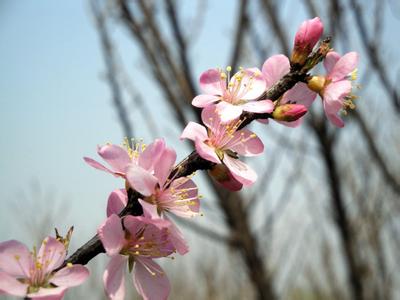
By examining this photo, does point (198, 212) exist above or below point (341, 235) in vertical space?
above

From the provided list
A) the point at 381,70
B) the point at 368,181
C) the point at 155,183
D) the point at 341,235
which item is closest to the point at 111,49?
the point at 381,70

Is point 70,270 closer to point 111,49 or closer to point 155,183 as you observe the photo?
point 155,183

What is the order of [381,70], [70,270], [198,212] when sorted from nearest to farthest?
1. [70,270]
2. [198,212]
3. [381,70]

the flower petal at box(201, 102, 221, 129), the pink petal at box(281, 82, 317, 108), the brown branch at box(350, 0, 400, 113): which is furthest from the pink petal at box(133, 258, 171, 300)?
the brown branch at box(350, 0, 400, 113)

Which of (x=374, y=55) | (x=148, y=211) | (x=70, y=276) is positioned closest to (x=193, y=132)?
(x=148, y=211)

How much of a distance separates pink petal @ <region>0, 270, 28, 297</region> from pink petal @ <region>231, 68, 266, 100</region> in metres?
0.43

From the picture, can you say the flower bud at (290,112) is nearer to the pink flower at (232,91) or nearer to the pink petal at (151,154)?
the pink flower at (232,91)

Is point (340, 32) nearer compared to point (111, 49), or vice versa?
point (340, 32)

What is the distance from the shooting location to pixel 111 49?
8.39 ft

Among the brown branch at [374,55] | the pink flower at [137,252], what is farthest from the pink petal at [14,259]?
the brown branch at [374,55]

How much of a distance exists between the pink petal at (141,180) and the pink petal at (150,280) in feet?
0.44

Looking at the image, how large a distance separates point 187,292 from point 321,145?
444 cm

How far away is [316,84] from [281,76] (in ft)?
0.22

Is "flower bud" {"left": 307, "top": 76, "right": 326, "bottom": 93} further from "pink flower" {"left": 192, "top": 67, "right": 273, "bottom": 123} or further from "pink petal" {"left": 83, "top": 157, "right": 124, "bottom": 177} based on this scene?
"pink petal" {"left": 83, "top": 157, "right": 124, "bottom": 177}
